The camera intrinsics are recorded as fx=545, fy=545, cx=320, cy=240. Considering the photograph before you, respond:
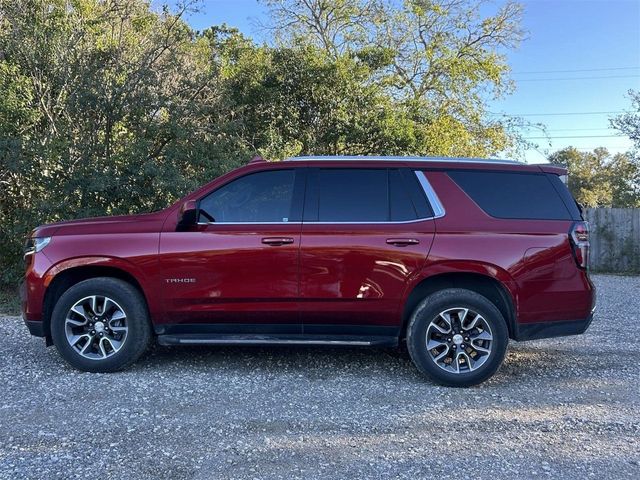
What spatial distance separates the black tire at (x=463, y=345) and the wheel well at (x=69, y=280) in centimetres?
248

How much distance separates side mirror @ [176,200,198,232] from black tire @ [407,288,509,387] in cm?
216

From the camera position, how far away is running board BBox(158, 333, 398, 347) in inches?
190

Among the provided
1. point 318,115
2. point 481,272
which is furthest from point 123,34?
point 481,272

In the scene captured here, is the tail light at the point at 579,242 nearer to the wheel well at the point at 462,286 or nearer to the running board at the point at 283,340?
the wheel well at the point at 462,286

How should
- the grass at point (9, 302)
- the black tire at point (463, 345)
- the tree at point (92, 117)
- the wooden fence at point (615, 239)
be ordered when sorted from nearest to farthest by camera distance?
the black tire at point (463, 345), the grass at point (9, 302), the tree at point (92, 117), the wooden fence at point (615, 239)

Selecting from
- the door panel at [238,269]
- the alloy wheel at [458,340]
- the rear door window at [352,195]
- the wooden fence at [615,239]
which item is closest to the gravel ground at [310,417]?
the alloy wheel at [458,340]

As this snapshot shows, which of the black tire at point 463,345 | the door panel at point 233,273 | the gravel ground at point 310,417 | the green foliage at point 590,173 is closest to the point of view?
the gravel ground at point 310,417

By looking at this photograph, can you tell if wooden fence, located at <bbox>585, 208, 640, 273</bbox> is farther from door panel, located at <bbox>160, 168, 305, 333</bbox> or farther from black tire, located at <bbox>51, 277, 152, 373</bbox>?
black tire, located at <bbox>51, 277, 152, 373</bbox>

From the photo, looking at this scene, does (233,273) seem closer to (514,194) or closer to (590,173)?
(514,194)

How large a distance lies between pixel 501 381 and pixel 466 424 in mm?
1131

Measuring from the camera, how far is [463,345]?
4.71 metres

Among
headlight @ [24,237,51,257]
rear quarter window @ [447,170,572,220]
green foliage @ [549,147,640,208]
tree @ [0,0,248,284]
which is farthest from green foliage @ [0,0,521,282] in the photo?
green foliage @ [549,147,640,208]

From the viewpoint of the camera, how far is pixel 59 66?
8961mm

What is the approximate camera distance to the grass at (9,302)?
8.10 meters
